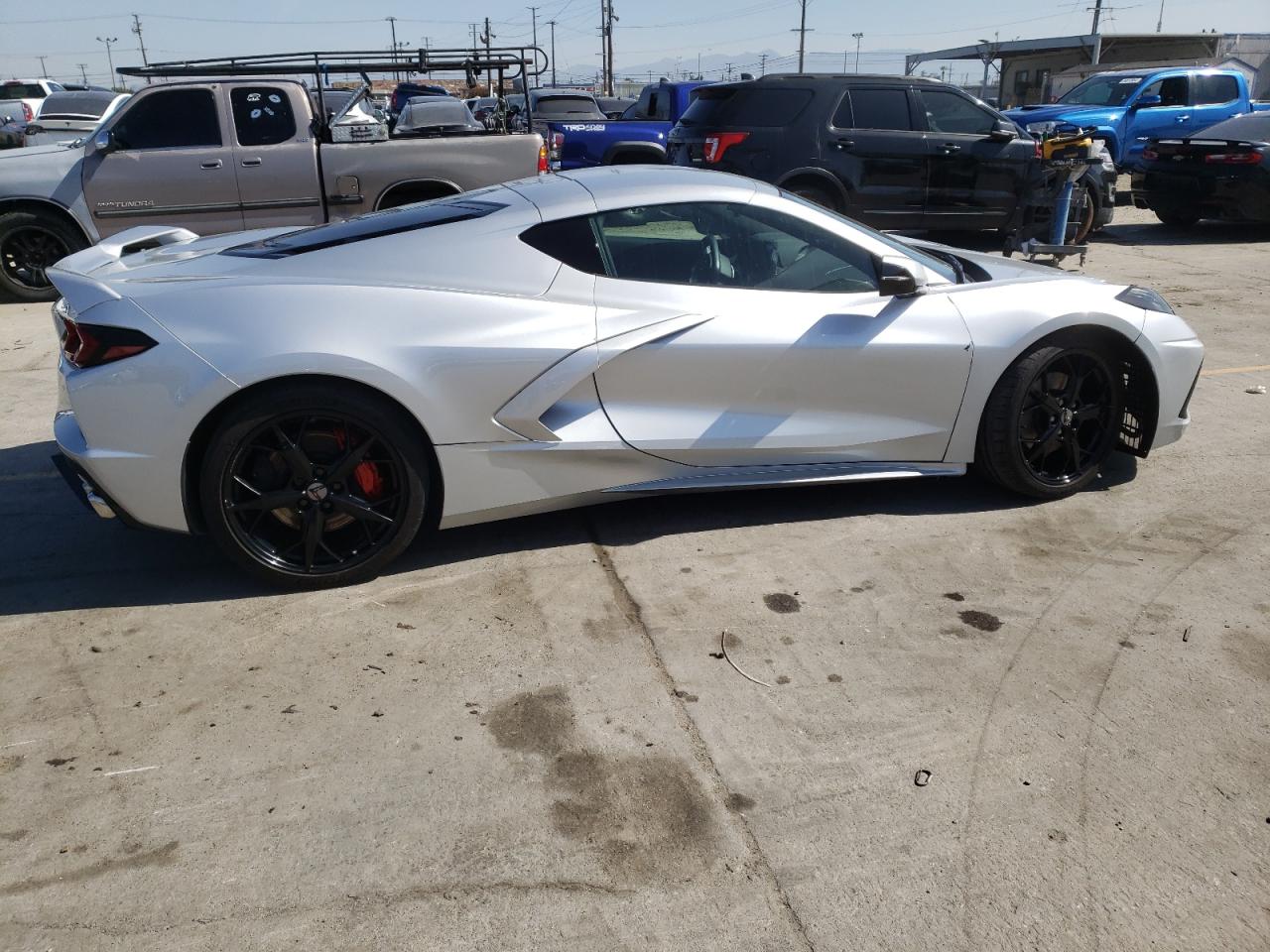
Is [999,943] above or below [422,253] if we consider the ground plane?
below

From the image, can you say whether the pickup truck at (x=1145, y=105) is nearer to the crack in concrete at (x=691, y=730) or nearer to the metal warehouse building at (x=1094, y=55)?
the crack in concrete at (x=691, y=730)

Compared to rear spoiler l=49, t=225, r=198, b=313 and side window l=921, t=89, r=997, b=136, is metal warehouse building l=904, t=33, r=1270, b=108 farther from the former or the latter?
rear spoiler l=49, t=225, r=198, b=313

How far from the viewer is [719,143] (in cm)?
1054

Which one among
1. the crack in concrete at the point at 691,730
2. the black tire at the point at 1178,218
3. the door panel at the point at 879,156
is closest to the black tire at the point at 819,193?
the door panel at the point at 879,156

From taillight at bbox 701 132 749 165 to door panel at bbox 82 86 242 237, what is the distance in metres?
4.46

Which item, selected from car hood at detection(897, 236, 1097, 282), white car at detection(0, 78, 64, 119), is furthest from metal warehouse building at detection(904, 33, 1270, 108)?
car hood at detection(897, 236, 1097, 282)

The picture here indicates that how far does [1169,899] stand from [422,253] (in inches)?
120

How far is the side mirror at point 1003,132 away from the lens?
1073cm

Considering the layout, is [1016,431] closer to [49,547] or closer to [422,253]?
[422,253]

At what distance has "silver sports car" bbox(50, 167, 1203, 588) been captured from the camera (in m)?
3.62

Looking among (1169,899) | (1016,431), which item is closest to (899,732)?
(1169,899)

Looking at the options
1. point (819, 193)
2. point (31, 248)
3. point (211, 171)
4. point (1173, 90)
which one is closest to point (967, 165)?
point (819, 193)

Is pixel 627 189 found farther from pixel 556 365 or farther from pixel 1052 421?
pixel 1052 421

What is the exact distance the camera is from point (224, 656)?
3.44m
